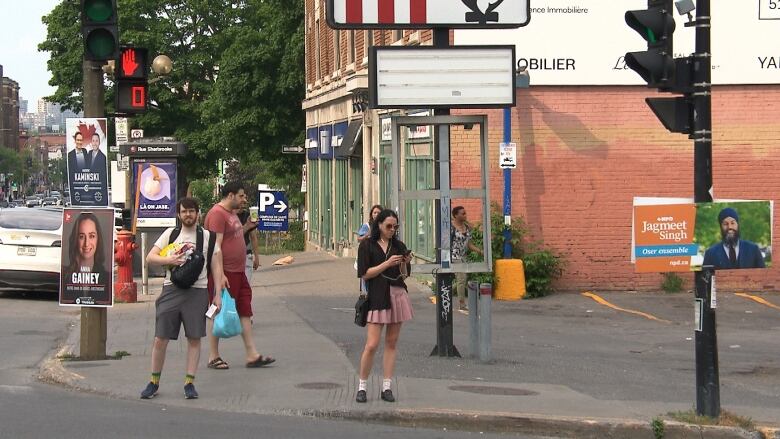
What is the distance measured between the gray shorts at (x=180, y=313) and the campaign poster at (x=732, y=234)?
13.3 ft

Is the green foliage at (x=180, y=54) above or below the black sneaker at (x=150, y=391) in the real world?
above

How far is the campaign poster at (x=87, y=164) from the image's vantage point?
11883 mm

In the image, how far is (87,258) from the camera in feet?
39.3

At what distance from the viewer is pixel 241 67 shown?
43406 mm

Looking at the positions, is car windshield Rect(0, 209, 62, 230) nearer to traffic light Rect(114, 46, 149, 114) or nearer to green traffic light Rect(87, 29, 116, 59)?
traffic light Rect(114, 46, 149, 114)

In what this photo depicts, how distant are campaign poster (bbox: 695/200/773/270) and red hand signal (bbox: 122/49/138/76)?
19.6ft

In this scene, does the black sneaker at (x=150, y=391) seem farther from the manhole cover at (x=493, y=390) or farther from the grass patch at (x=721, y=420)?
the grass patch at (x=721, y=420)

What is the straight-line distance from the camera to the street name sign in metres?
12.0

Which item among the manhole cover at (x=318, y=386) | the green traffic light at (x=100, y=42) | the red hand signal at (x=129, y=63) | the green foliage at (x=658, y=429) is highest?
the green traffic light at (x=100, y=42)

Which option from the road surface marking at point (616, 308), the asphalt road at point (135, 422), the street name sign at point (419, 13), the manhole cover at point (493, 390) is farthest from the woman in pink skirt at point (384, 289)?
the road surface marking at point (616, 308)

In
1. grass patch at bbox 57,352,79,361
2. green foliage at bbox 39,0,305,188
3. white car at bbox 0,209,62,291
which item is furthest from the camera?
green foliage at bbox 39,0,305,188

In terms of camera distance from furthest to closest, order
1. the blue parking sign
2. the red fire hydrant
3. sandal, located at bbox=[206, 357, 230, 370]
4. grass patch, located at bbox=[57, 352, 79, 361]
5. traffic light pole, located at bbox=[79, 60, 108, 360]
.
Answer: the blue parking sign → the red fire hydrant → grass patch, located at bbox=[57, 352, 79, 361] → traffic light pole, located at bbox=[79, 60, 108, 360] → sandal, located at bbox=[206, 357, 230, 370]

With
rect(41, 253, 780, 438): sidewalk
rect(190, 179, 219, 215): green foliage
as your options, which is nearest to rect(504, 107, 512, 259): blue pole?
rect(41, 253, 780, 438): sidewalk

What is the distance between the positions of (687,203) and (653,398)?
91.4 inches
